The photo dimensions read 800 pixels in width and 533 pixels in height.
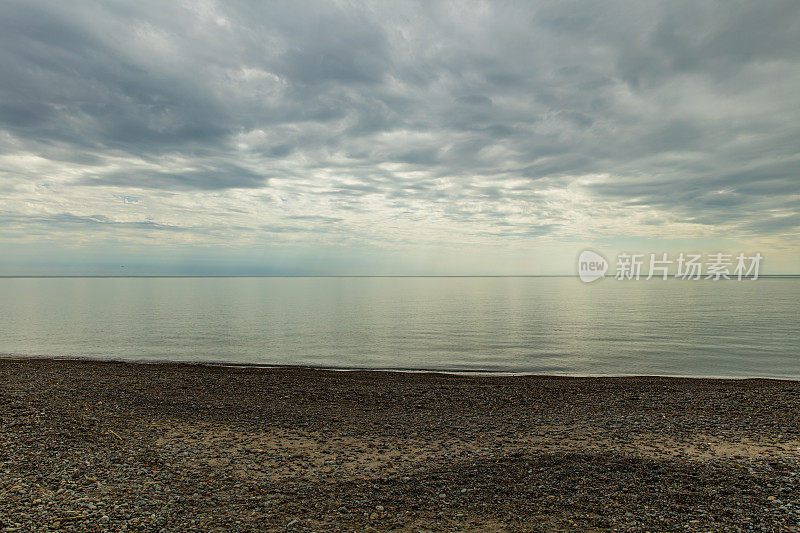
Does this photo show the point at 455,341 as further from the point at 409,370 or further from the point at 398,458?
the point at 398,458

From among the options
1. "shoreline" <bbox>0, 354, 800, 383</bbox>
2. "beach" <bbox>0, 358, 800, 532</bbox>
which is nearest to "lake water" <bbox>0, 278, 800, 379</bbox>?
"shoreline" <bbox>0, 354, 800, 383</bbox>

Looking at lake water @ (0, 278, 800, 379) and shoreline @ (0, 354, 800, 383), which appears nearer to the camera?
shoreline @ (0, 354, 800, 383)

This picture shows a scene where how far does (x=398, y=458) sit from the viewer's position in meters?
11.2

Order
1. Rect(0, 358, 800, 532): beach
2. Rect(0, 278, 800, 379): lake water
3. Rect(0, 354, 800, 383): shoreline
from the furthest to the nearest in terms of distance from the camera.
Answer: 1. Rect(0, 278, 800, 379): lake water
2. Rect(0, 354, 800, 383): shoreline
3. Rect(0, 358, 800, 532): beach

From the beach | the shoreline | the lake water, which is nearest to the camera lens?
the beach

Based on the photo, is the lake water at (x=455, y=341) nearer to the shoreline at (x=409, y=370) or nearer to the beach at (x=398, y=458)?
the shoreline at (x=409, y=370)

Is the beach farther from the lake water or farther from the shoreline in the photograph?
the lake water

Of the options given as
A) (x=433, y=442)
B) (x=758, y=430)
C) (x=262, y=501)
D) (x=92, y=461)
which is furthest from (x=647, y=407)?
(x=92, y=461)

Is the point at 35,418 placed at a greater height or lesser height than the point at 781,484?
lesser

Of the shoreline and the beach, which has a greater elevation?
the beach

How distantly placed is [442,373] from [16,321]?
192 feet

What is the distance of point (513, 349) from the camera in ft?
113

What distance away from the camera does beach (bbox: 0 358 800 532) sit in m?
8.03

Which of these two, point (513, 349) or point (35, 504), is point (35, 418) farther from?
point (513, 349)
